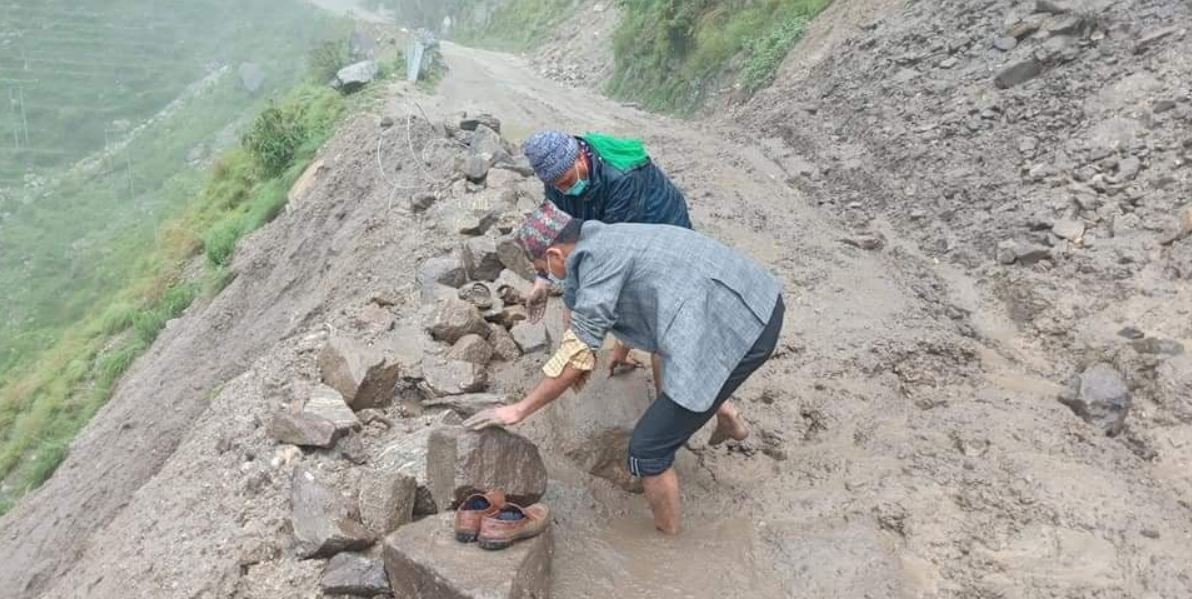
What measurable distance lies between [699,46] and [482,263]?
10.2m

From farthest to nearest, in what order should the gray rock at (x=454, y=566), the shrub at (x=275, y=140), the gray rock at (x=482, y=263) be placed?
1. the shrub at (x=275, y=140)
2. the gray rock at (x=482, y=263)
3. the gray rock at (x=454, y=566)

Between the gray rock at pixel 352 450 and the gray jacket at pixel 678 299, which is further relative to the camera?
the gray rock at pixel 352 450

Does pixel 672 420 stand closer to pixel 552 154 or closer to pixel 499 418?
pixel 499 418

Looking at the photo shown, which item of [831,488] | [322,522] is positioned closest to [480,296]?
[322,522]

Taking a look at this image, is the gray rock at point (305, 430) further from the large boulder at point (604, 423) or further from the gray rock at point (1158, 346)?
the gray rock at point (1158, 346)

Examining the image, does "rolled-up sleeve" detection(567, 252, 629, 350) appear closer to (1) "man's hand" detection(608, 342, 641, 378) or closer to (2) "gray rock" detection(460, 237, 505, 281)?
(1) "man's hand" detection(608, 342, 641, 378)

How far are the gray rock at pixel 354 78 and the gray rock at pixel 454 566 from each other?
1367 centimetres

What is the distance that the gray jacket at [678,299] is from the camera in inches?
115

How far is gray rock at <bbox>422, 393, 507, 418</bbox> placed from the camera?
165 inches

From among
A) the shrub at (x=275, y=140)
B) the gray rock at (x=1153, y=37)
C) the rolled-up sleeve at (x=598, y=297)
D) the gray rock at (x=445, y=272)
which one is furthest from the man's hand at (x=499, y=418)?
the shrub at (x=275, y=140)

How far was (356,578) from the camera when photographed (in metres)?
3.12

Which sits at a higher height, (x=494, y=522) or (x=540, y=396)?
(x=540, y=396)

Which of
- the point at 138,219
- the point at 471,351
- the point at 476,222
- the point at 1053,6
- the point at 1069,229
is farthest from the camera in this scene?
the point at 138,219

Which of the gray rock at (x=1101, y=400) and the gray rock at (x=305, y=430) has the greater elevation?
the gray rock at (x=305, y=430)
